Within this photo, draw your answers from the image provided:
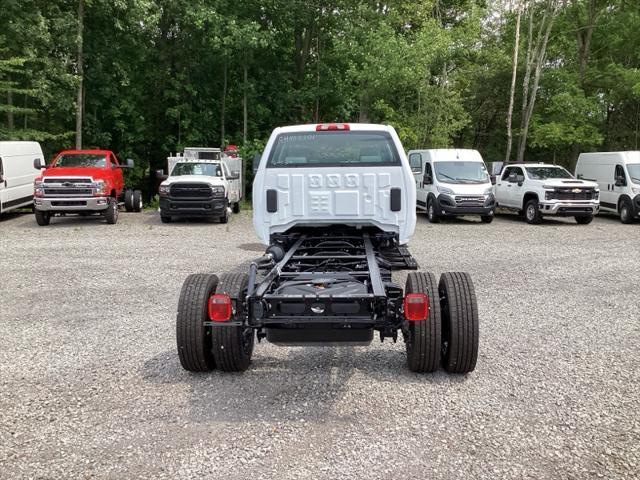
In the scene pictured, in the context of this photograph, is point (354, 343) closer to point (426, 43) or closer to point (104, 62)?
point (426, 43)

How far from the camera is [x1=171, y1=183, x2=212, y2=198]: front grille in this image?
56.6ft

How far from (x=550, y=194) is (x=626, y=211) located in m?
2.66

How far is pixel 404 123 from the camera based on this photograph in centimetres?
2512

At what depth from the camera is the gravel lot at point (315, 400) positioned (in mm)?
3648

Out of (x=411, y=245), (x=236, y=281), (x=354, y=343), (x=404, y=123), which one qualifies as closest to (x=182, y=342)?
(x=236, y=281)

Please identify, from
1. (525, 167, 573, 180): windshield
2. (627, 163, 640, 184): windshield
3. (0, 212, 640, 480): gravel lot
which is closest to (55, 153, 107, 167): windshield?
(0, 212, 640, 480): gravel lot

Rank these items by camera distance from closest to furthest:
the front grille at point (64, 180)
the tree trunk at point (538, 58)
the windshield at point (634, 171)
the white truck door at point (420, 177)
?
the front grille at point (64, 180) < the windshield at point (634, 171) < the white truck door at point (420, 177) < the tree trunk at point (538, 58)

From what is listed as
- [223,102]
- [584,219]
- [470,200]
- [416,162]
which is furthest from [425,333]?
[223,102]

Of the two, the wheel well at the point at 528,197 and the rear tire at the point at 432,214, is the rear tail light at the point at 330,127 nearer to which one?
the rear tire at the point at 432,214

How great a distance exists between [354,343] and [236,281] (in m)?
1.17

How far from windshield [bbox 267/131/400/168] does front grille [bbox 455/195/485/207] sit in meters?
11.4

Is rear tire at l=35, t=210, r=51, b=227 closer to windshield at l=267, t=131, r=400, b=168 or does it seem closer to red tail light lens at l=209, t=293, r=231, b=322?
windshield at l=267, t=131, r=400, b=168

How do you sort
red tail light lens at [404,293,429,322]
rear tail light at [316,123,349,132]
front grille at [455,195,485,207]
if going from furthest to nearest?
front grille at [455,195,485,207] < rear tail light at [316,123,349,132] < red tail light lens at [404,293,429,322]

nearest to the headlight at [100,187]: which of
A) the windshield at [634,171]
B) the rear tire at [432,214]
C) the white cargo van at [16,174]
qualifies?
the white cargo van at [16,174]
